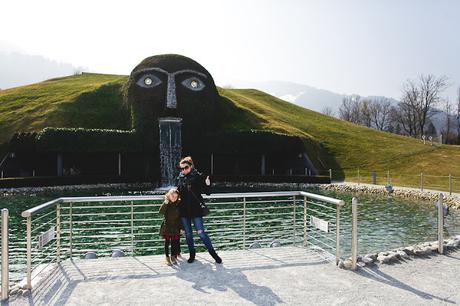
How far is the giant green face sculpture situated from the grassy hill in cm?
404

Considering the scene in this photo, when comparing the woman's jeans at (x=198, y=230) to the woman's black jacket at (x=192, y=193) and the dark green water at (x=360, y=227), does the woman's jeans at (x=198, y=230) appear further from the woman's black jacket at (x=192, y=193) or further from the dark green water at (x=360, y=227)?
the dark green water at (x=360, y=227)

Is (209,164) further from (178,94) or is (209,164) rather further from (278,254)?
(278,254)

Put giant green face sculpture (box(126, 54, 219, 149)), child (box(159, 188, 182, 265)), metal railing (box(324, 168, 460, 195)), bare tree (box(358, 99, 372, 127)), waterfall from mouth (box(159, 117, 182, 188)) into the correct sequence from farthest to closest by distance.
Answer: bare tree (box(358, 99, 372, 127)) < giant green face sculpture (box(126, 54, 219, 149)) < waterfall from mouth (box(159, 117, 182, 188)) < metal railing (box(324, 168, 460, 195)) < child (box(159, 188, 182, 265))

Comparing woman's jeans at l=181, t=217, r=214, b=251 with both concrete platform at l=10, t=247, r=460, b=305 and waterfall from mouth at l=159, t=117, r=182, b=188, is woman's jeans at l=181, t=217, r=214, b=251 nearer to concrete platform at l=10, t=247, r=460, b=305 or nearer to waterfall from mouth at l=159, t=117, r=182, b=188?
concrete platform at l=10, t=247, r=460, b=305

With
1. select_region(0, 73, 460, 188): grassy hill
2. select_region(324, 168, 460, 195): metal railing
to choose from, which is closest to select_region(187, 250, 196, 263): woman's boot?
select_region(324, 168, 460, 195): metal railing

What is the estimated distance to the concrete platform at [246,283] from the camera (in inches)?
227

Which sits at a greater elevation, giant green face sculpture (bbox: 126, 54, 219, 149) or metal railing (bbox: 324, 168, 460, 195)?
giant green face sculpture (bbox: 126, 54, 219, 149)

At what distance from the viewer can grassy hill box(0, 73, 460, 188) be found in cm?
4050

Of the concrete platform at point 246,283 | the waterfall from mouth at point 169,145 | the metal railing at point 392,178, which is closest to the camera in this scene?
the concrete platform at point 246,283

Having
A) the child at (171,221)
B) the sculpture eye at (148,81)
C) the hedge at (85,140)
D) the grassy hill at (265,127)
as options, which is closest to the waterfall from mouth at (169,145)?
the hedge at (85,140)

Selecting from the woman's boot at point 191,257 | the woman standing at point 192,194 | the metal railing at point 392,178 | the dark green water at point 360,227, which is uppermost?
the woman standing at point 192,194

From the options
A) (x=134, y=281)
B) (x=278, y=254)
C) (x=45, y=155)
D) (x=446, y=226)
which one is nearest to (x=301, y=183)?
(x=446, y=226)

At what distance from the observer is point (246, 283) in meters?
6.49

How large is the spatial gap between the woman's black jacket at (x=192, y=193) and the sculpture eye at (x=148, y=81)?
34.7m
